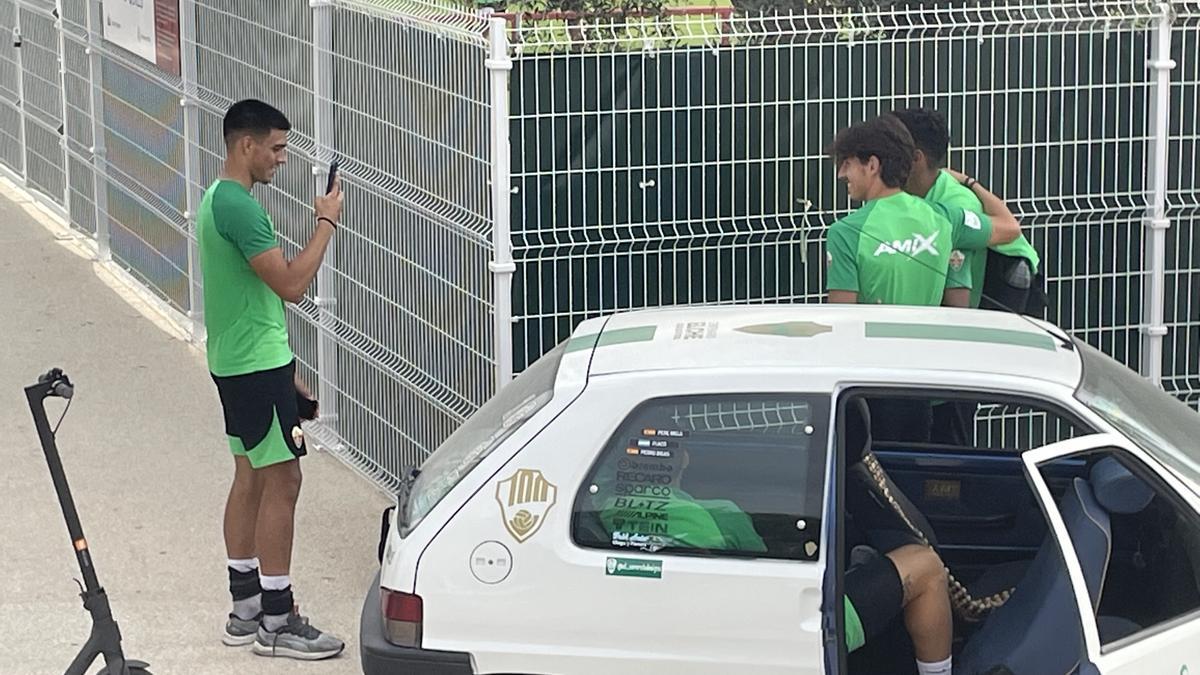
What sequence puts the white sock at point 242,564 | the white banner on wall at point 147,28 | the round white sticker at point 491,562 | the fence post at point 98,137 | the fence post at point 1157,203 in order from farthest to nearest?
1. the fence post at point 98,137
2. the white banner on wall at point 147,28
3. the fence post at point 1157,203
4. the white sock at point 242,564
5. the round white sticker at point 491,562

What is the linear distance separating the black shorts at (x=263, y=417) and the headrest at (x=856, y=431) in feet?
7.17

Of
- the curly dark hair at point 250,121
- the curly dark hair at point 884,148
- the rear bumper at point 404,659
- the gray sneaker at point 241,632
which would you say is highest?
the curly dark hair at point 250,121

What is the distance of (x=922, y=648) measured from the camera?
5141 mm

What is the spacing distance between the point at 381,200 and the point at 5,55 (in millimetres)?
8645

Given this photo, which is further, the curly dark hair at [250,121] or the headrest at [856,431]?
the curly dark hair at [250,121]

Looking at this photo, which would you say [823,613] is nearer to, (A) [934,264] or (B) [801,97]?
(A) [934,264]

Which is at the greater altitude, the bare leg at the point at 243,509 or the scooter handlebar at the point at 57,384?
the scooter handlebar at the point at 57,384

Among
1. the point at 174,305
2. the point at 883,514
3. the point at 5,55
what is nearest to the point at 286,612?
the point at 883,514

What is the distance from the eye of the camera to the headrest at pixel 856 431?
5.36 meters

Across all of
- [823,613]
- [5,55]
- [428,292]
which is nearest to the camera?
[823,613]

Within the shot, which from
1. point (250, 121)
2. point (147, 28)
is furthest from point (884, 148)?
point (147, 28)

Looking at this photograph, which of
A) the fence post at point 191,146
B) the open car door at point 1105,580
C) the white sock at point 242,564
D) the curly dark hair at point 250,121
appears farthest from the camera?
the fence post at point 191,146

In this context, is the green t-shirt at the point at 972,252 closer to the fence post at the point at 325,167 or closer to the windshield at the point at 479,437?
the windshield at the point at 479,437

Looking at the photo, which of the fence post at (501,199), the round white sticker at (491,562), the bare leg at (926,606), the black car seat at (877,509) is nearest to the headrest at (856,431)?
the black car seat at (877,509)
